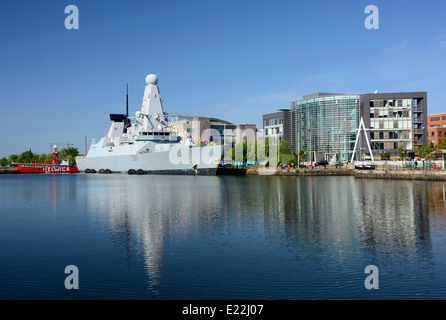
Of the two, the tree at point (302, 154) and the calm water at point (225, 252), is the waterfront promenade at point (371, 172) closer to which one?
the tree at point (302, 154)

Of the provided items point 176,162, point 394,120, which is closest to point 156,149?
point 176,162

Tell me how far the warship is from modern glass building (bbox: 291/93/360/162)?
4757cm

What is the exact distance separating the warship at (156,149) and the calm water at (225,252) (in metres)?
59.1

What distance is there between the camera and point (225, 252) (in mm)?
19094

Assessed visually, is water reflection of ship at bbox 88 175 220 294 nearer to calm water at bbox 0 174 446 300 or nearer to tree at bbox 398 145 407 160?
calm water at bbox 0 174 446 300

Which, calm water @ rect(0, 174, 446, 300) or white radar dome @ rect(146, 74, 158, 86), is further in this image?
white radar dome @ rect(146, 74, 158, 86)

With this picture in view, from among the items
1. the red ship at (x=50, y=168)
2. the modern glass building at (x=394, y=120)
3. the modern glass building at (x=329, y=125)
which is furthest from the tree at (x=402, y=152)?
the red ship at (x=50, y=168)

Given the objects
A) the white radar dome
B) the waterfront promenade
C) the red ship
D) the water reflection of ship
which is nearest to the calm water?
the water reflection of ship

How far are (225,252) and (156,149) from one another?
78235mm

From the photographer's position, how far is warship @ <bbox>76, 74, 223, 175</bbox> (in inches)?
3688

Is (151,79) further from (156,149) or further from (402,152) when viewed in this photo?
(402,152)

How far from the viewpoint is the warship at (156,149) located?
307 ft
